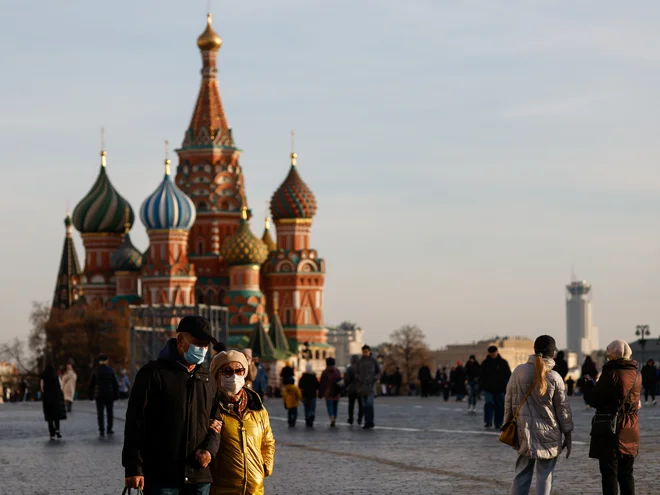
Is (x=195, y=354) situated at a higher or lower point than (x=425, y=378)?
lower

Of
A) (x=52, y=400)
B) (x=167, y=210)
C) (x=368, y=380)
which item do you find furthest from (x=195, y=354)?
(x=167, y=210)

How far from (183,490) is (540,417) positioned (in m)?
3.22

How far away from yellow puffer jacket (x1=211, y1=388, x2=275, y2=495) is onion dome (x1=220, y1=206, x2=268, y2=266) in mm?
84365

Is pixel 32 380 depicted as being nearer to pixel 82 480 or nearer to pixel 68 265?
pixel 68 265

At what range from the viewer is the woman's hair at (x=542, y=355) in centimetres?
1020

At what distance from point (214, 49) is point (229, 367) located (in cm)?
9085

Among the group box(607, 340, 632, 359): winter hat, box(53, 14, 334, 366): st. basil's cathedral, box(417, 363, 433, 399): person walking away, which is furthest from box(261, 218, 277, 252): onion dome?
box(607, 340, 632, 359): winter hat

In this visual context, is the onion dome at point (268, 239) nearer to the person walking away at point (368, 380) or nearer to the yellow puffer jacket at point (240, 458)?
the person walking away at point (368, 380)

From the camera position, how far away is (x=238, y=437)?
848cm

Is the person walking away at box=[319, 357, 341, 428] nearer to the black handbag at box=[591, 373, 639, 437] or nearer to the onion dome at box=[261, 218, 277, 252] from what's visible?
the black handbag at box=[591, 373, 639, 437]

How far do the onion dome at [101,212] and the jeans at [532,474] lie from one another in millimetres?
89622

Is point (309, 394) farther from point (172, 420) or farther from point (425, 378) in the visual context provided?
point (425, 378)

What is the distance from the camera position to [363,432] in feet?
→ 78.0

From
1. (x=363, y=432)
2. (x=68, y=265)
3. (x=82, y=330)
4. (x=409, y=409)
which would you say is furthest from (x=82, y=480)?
(x=68, y=265)
